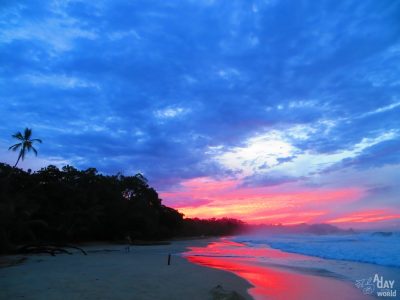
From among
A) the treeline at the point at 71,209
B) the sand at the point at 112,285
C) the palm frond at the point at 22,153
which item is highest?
the palm frond at the point at 22,153

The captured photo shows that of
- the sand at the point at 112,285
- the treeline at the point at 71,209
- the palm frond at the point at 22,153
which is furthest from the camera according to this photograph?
the palm frond at the point at 22,153

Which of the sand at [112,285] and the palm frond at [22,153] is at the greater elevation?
the palm frond at [22,153]

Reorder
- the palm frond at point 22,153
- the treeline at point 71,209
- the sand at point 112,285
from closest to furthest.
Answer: the sand at point 112,285 → the treeline at point 71,209 → the palm frond at point 22,153

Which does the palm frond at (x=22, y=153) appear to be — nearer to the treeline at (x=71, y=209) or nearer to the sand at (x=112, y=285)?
the treeline at (x=71, y=209)

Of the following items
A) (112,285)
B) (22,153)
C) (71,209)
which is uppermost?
(22,153)

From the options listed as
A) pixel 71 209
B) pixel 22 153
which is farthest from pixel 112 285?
pixel 22 153

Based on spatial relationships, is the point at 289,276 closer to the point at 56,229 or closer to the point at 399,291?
the point at 399,291

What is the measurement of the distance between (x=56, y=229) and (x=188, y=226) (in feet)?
212

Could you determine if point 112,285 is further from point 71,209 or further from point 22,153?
point 22,153

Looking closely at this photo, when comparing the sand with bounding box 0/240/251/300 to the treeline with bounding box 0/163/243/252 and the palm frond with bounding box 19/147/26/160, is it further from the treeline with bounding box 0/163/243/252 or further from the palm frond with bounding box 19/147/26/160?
the palm frond with bounding box 19/147/26/160

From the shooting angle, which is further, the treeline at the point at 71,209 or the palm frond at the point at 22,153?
the palm frond at the point at 22,153

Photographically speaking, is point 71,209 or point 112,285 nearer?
point 112,285

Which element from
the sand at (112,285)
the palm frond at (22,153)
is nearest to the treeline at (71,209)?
the palm frond at (22,153)

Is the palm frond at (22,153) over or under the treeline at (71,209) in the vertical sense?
over
